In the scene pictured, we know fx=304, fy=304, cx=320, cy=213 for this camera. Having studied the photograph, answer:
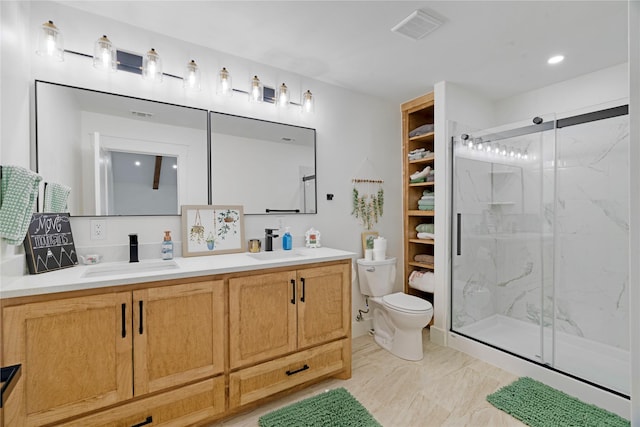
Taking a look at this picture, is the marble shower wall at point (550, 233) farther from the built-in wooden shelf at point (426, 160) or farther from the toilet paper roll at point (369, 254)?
the toilet paper roll at point (369, 254)

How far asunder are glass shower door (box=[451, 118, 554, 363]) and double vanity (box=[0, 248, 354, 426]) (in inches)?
56.0

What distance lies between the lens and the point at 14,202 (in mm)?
1312

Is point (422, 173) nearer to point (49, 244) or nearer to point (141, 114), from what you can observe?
point (141, 114)

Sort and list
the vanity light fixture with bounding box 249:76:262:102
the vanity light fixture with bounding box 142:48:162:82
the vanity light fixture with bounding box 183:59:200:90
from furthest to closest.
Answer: the vanity light fixture with bounding box 249:76:262:102, the vanity light fixture with bounding box 183:59:200:90, the vanity light fixture with bounding box 142:48:162:82

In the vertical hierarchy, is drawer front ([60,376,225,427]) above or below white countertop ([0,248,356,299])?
below

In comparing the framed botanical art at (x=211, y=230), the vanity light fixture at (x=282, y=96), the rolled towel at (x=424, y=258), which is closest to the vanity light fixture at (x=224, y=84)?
the vanity light fixture at (x=282, y=96)

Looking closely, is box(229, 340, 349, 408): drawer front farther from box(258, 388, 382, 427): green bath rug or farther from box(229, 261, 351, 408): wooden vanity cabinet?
box(258, 388, 382, 427): green bath rug

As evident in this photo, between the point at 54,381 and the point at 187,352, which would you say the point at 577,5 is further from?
the point at 54,381

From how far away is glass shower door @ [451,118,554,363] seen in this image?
104 inches

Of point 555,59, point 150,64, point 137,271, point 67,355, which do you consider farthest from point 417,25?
point 67,355

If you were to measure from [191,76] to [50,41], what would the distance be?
0.75 metres

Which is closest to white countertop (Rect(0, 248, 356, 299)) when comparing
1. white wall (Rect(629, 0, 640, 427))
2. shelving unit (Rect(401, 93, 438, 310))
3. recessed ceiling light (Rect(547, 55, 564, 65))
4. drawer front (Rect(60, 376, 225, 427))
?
drawer front (Rect(60, 376, 225, 427))

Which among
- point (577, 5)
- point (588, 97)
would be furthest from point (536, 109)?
point (577, 5)

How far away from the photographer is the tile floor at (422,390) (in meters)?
1.87
